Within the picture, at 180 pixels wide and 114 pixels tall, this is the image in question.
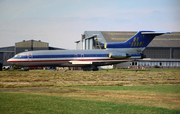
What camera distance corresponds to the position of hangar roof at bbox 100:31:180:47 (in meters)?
92.6

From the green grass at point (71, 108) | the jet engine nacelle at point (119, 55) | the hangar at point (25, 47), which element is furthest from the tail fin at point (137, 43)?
the green grass at point (71, 108)

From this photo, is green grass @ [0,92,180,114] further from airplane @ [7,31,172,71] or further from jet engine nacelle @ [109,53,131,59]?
jet engine nacelle @ [109,53,131,59]

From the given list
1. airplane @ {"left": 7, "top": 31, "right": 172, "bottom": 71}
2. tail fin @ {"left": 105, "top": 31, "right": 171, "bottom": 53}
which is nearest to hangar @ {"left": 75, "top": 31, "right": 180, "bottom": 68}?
tail fin @ {"left": 105, "top": 31, "right": 171, "bottom": 53}

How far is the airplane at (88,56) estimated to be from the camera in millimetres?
46688

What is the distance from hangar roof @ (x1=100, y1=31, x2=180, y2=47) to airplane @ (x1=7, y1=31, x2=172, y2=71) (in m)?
41.5

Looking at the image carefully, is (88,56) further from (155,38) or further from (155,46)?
(155,38)

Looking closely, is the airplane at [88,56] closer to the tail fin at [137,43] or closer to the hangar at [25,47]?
the tail fin at [137,43]

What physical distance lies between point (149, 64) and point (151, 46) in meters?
14.6

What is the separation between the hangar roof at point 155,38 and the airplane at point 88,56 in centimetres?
4154

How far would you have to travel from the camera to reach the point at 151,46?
297 ft

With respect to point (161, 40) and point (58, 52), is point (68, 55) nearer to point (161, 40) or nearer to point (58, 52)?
point (58, 52)

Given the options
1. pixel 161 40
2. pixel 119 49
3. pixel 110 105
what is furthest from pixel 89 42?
pixel 110 105

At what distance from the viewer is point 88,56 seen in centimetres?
4862

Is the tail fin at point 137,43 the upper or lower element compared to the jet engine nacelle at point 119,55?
upper
